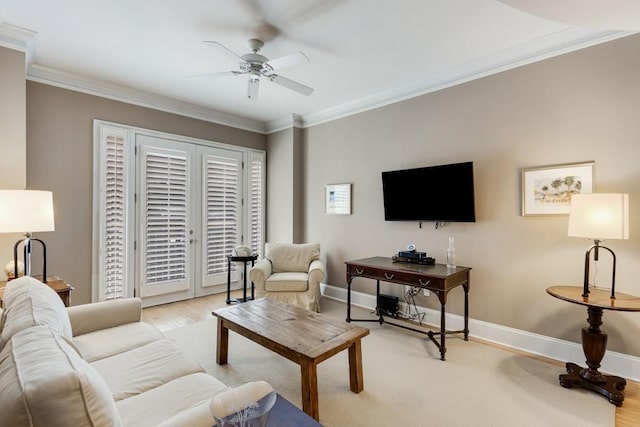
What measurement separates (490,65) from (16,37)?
451 centimetres

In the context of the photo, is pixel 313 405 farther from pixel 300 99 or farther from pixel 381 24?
pixel 300 99

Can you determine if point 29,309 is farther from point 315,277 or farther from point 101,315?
point 315,277

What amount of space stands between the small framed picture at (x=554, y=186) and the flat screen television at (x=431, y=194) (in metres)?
0.49

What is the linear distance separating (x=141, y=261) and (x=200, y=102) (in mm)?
2417

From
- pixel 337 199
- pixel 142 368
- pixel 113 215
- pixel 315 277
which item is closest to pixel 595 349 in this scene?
pixel 315 277

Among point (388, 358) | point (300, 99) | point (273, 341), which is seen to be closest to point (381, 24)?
point (300, 99)

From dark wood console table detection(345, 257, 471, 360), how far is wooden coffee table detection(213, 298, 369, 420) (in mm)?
986

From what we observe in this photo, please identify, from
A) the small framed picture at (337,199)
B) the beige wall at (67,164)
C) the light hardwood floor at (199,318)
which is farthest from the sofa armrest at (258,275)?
the beige wall at (67,164)

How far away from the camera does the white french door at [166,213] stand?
3926 mm

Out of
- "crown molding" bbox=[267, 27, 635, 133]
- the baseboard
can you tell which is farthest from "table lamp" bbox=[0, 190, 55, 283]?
the baseboard

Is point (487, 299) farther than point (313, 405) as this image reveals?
Yes

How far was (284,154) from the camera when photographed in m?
5.30

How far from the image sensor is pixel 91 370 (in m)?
1.07

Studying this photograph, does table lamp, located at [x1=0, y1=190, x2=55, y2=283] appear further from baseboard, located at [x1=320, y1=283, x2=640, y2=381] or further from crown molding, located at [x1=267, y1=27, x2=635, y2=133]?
baseboard, located at [x1=320, y1=283, x2=640, y2=381]
